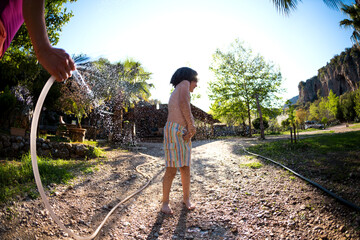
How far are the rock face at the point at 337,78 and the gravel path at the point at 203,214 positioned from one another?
6213cm

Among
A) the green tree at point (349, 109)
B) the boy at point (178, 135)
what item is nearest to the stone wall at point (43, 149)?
the boy at point (178, 135)

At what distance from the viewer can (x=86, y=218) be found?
2.42 meters

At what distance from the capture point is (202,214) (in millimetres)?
2568

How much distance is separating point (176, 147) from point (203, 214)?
950 mm

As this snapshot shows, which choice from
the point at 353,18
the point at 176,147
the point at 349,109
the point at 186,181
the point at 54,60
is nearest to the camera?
the point at 54,60

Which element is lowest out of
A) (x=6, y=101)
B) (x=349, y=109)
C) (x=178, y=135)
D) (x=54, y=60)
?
(x=178, y=135)

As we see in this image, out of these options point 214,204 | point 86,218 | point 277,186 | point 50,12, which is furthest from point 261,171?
point 50,12

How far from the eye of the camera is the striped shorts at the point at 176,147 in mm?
2484

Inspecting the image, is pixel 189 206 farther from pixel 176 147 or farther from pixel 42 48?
pixel 42 48

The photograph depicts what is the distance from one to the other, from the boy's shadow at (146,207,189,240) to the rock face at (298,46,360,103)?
208 ft

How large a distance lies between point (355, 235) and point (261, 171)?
2728mm

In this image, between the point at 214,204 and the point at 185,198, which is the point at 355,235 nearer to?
the point at 214,204

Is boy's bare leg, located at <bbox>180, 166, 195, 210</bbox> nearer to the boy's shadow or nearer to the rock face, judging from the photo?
the boy's shadow

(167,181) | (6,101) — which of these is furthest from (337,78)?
(6,101)
